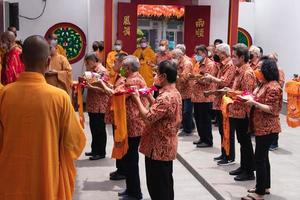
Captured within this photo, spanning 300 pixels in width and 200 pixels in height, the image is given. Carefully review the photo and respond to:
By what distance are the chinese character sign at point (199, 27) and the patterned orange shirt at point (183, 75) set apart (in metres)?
3.43

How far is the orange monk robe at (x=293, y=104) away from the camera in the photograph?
254 inches

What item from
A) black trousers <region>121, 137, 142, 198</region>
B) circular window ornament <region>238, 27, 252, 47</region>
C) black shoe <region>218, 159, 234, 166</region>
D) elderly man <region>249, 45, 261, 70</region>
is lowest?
black shoe <region>218, 159, 234, 166</region>

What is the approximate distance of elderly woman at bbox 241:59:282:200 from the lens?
4766 millimetres

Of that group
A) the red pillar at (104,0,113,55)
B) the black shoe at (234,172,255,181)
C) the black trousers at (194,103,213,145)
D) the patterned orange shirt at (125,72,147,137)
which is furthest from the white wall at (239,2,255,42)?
the patterned orange shirt at (125,72,147,137)

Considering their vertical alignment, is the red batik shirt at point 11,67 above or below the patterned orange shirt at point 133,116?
above

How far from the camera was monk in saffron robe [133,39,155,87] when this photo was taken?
1112 cm

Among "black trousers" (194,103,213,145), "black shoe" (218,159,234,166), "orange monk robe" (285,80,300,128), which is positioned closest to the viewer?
"orange monk robe" (285,80,300,128)

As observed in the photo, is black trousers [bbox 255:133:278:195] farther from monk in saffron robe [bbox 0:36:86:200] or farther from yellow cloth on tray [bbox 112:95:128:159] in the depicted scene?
monk in saffron robe [bbox 0:36:86:200]

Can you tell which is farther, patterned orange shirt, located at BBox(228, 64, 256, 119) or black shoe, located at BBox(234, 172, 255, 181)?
black shoe, located at BBox(234, 172, 255, 181)

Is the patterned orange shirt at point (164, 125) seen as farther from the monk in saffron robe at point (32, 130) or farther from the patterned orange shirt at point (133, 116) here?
the monk in saffron robe at point (32, 130)


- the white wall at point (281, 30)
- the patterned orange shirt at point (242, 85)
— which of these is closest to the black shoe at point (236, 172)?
the patterned orange shirt at point (242, 85)

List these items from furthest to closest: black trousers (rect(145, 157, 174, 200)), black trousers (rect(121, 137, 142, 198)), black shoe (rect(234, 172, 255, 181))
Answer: black shoe (rect(234, 172, 255, 181)) < black trousers (rect(121, 137, 142, 198)) < black trousers (rect(145, 157, 174, 200))

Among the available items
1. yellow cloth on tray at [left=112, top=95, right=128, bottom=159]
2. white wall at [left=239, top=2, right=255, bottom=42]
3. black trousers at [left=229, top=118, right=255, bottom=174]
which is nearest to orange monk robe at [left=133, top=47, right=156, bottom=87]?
white wall at [left=239, top=2, right=255, bottom=42]

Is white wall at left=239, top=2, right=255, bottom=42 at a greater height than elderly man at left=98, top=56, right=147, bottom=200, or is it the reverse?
white wall at left=239, top=2, right=255, bottom=42
